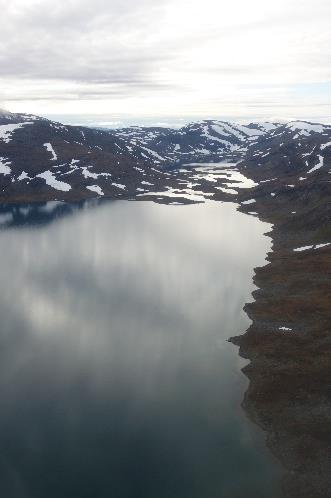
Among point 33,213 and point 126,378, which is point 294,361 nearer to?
point 126,378

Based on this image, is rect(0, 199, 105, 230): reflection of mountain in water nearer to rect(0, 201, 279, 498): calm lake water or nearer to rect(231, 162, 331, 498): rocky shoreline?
rect(0, 201, 279, 498): calm lake water

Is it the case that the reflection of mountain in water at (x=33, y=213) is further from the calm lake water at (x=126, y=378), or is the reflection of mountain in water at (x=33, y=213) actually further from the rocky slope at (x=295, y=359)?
the rocky slope at (x=295, y=359)

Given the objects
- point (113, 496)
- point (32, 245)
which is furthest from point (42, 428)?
point (32, 245)

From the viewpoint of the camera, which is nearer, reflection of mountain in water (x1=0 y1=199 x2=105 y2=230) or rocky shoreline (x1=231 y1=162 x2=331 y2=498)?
rocky shoreline (x1=231 y1=162 x2=331 y2=498)

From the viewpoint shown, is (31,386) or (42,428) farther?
(31,386)

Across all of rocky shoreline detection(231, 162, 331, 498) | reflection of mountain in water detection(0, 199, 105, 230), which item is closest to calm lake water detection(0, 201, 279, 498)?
rocky shoreline detection(231, 162, 331, 498)

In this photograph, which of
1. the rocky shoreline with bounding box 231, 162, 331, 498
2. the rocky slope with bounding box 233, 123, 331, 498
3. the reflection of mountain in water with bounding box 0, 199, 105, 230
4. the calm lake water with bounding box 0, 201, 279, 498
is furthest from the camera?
the reflection of mountain in water with bounding box 0, 199, 105, 230

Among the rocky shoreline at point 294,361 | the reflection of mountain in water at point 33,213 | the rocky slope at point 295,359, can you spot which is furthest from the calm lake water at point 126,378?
the reflection of mountain in water at point 33,213

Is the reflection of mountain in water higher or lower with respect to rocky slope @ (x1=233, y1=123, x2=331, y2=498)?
higher

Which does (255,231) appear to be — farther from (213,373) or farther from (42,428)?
(42,428)
